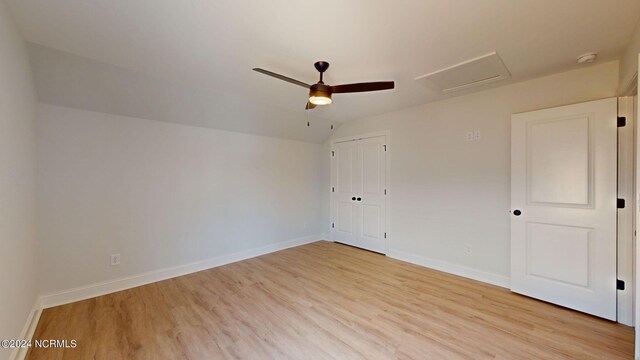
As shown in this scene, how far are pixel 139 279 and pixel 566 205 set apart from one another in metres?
4.96

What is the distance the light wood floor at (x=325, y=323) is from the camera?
1.97 meters

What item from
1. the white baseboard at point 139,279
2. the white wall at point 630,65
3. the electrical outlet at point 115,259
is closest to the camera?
the white wall at point 630,65

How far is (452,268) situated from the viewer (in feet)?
11.6

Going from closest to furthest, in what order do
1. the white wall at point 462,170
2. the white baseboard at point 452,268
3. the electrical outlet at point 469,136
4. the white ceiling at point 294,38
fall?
the white ceiling at point 294,38, the white wall at point 462,170, the white baseboard at point 452,268, the electrical outlet at point 469,136

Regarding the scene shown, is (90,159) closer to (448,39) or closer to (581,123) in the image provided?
(448,39)

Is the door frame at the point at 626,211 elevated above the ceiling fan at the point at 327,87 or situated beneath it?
situated beneath

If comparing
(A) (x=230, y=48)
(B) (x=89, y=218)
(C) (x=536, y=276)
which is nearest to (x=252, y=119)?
(A) (x=230, y=48)

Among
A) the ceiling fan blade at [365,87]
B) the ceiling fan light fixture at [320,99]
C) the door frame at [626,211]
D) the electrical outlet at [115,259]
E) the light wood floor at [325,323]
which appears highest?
the ceiling fan blade at [365,87]

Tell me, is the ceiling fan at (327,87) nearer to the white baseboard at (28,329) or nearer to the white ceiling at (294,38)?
the white ceiling at (294,38)

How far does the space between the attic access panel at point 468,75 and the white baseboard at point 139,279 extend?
363cm

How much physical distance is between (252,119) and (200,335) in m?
2.92

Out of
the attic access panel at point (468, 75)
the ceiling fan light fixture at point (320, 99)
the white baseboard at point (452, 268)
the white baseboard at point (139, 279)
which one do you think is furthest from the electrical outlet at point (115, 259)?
the attic access panel at point (468, 75)

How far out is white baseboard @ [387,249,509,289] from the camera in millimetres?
3147

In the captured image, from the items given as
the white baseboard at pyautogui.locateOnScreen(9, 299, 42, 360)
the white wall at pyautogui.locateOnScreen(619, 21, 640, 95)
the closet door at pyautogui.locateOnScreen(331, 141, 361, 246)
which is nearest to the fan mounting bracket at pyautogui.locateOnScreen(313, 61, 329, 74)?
the white wall at pyautogui.locateOnScreen(619, 21, 640, 95)
